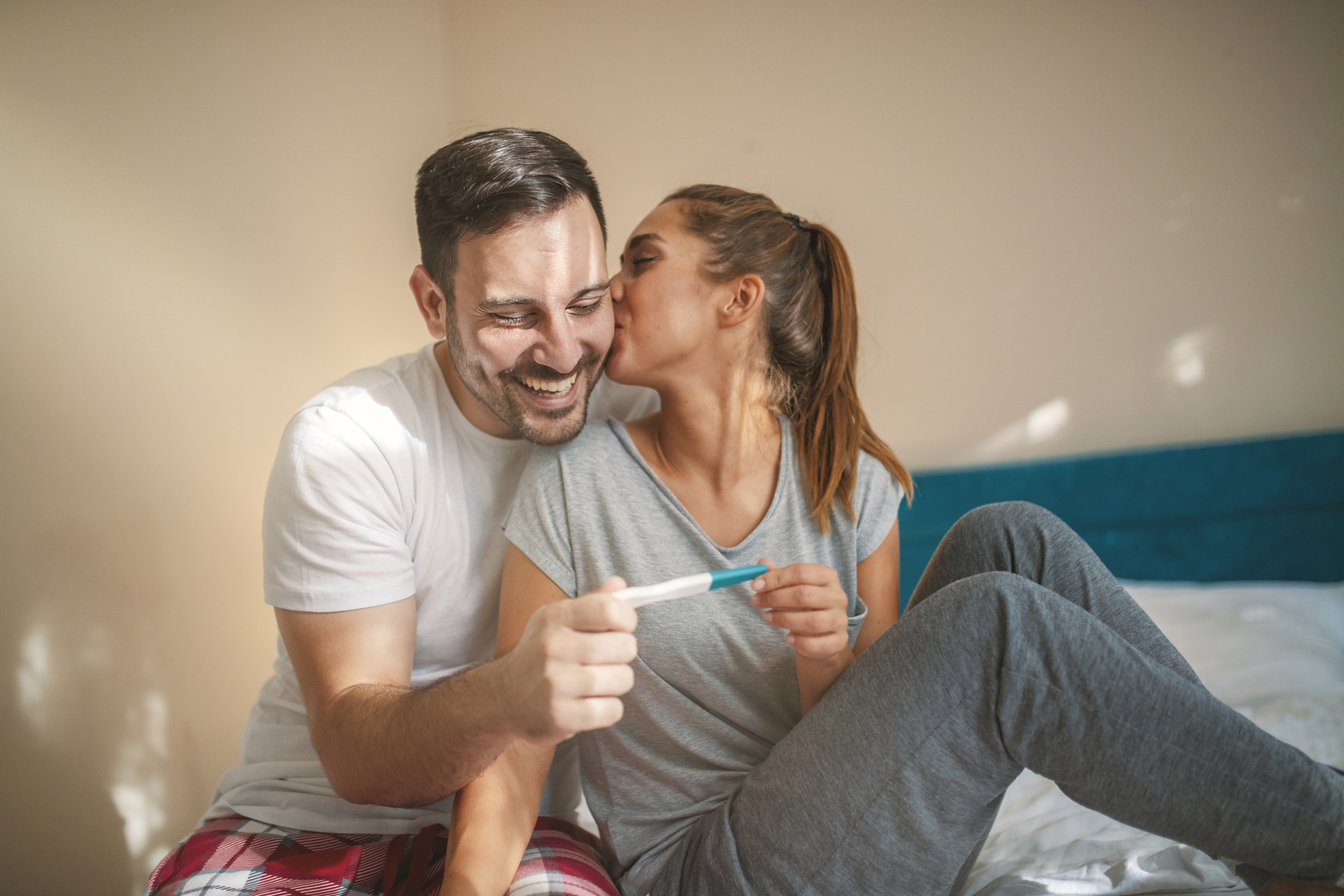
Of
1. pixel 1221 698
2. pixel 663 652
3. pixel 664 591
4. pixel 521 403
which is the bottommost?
pixel 1221 698

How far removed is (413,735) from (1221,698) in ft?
5.04

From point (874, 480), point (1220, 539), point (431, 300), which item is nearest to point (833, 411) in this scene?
point (874, 480)

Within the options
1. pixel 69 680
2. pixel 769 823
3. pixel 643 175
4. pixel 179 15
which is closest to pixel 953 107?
pixel 643 175

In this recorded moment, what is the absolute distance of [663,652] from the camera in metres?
1.11

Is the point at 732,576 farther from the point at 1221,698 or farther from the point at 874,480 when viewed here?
the point at 1221,698

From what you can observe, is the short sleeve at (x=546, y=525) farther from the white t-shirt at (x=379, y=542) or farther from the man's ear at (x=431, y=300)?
the man's ear at (x=431, y=300)

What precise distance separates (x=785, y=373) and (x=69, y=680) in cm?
127

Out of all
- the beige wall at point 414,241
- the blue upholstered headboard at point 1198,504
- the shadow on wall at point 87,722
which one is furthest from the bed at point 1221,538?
the shadow on wall at point 87,722

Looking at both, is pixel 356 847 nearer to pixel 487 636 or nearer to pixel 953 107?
pixel 487 636

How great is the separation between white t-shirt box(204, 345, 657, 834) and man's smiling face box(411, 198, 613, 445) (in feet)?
0.36

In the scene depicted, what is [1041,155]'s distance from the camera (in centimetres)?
221

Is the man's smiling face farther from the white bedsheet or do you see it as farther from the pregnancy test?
the white bedsheet

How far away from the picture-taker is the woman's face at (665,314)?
4.13 feet

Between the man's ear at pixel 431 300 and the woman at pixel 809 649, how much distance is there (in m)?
0.27
